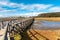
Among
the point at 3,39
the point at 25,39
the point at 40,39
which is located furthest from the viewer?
the point at 40,39

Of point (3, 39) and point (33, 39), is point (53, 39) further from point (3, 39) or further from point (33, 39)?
point (3, 39)

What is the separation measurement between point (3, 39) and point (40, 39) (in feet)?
38.0

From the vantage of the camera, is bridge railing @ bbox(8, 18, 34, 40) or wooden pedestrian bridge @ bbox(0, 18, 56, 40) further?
bridge railing @ bbox(8, 18, 34, 40)

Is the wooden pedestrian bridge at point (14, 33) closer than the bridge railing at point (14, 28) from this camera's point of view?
Yes

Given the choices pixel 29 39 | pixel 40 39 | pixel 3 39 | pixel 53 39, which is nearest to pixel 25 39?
pixel 29 39

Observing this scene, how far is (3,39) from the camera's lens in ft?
29.2

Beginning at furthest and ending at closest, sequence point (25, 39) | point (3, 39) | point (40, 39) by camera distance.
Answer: point (40, 39) < point (25, 39) < point (3, 39)

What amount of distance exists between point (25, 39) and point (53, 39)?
347 cm

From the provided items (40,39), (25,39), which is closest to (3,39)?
(25,39)

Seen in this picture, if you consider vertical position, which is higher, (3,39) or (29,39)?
(3,39)

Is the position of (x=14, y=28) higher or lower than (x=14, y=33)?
higher

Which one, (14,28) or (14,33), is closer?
(14,33)

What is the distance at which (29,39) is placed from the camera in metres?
19.5

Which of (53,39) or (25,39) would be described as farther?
(53,39)
